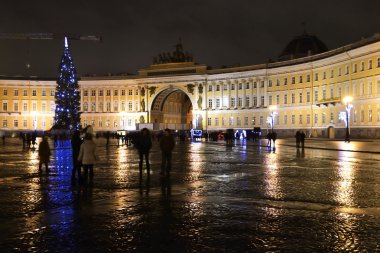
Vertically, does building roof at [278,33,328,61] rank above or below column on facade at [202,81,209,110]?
above

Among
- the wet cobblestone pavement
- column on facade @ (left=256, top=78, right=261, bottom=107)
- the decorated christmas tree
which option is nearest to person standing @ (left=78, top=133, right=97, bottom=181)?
the wet cobblestone pavement

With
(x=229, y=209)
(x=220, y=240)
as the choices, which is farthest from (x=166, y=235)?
(x=229, y=209)

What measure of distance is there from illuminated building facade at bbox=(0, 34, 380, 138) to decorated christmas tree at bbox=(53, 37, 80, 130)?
102 ft

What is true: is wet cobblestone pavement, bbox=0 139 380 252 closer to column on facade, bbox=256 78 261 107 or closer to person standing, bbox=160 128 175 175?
person standing, bbox=160 128 175 175

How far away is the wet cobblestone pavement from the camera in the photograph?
7.10 m

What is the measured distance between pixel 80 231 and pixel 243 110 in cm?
8832

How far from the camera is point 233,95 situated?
97250 mm

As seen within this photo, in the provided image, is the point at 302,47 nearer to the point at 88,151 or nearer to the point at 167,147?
the point at 167,147

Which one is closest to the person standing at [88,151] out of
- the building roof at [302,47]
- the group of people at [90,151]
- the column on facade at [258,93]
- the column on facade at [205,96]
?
the group of people at [90,151]

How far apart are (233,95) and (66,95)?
1518 inches

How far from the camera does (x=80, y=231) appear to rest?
7949 mm

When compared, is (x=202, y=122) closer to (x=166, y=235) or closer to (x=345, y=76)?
(x=345, y=76)

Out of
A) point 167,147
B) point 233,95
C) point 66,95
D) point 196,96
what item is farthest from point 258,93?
point 167,147

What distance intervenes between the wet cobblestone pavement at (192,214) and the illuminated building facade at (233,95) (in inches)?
1964
